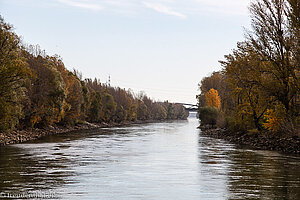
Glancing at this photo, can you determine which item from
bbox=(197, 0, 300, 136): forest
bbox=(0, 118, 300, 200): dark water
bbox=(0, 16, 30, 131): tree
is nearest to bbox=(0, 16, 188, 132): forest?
bbox=(0, 16, 30, 131): tree

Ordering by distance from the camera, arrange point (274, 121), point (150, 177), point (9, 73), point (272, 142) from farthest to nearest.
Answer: point (274, 121) < point (272, 142) < point (9, 73) < point (150, 177)

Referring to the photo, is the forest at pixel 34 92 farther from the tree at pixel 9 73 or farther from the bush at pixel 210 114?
the bush at pixel 210 114

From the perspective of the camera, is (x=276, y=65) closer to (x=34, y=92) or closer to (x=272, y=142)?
(x=272, y=142)

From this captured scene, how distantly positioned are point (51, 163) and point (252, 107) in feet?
84.1

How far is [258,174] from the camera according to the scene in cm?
1805

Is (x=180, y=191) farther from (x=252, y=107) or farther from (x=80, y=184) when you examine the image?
(x=252, y=107)

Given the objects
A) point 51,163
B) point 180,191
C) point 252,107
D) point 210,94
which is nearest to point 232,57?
point 252,107

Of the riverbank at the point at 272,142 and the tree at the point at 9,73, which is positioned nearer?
the riverbank at the point at 272,142

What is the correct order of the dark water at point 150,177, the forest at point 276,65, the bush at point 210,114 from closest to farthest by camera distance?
the dark water at point 150,177
the forest at point 276,65
the bush at point 210,114

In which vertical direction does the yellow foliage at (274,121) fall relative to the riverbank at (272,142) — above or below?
above

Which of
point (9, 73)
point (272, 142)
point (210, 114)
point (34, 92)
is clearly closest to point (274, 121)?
point (272, 142)

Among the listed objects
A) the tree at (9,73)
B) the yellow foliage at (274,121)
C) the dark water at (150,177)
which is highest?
the tree at (9,73)

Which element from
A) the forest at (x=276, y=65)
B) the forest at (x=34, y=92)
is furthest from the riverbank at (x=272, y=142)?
the forest at (x=34, y=92)

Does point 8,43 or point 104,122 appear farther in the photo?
point 104,122
